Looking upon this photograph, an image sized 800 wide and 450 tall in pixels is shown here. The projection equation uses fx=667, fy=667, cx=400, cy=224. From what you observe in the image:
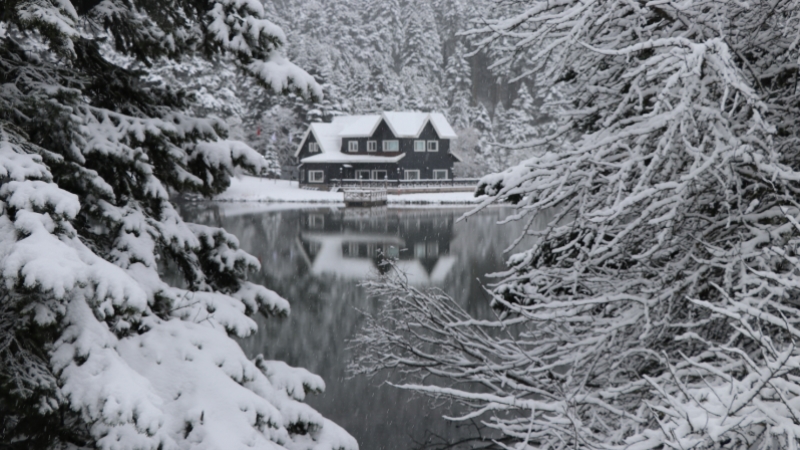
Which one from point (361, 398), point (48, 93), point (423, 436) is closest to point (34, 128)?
point (48, 93)

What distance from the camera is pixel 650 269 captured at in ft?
16.1

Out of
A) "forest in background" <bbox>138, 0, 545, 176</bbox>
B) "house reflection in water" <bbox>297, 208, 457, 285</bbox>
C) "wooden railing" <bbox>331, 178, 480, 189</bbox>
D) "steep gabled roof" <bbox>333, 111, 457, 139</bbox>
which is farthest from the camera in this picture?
"forest in background" <bbox>138, 0, 545, 176</bbox>

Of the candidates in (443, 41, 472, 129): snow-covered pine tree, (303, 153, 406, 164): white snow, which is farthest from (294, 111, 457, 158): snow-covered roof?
(443, 41, 472, 129): snow-covered pine tree

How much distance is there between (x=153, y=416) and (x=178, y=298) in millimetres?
1974

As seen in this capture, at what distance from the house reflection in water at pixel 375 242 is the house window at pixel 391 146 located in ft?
52.7

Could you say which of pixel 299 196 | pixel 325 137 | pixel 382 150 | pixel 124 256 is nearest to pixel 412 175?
pixel 382 150

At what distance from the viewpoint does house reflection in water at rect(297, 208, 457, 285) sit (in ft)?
82.3

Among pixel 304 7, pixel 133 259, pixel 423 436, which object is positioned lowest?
pixel 423 436

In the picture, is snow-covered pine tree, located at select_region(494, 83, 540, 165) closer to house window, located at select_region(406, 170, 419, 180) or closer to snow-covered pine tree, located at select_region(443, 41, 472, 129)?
snow-covered pine tree, located at select_region(443, 41, 472, 129)

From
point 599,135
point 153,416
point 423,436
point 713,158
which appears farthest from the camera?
point 423,436

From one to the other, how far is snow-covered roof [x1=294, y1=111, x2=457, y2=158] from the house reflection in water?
16.2 m

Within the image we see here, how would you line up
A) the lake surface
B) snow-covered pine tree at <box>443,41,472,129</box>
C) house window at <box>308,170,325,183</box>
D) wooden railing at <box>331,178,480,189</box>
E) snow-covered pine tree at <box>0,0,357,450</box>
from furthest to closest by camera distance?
snow-covered pine tree at <box>443,41,472,129</box>, house window at <box>308,170,325,183</box>, wooden railing at <box>331,178,480,189</box>, the lake surface, snow-covered pine tree at <box>0,0,357,450</box>

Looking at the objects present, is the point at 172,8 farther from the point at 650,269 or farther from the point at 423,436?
the point at 423,436

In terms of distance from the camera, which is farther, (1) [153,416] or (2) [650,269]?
(2) [650,269]
